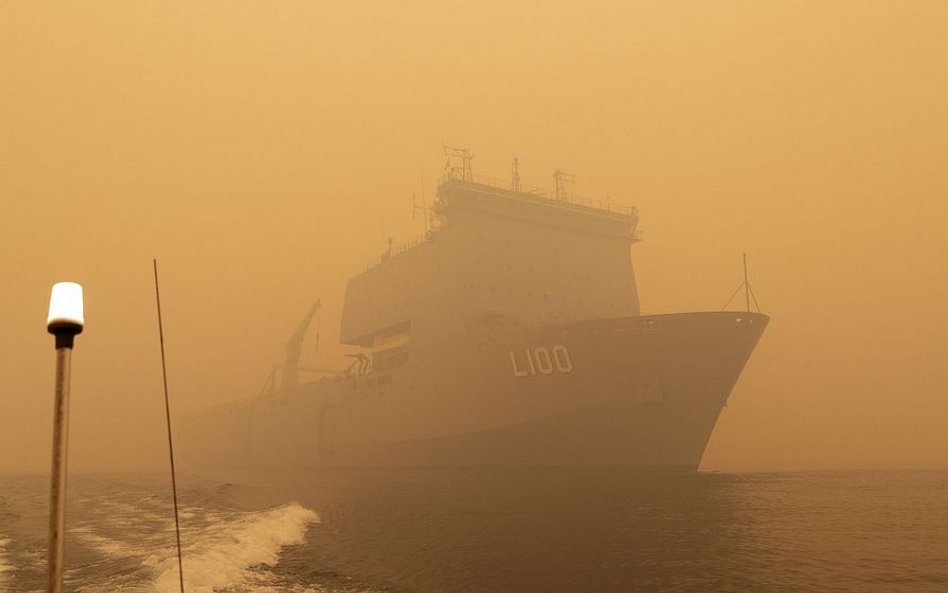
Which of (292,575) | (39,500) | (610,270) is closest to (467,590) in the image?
(292,575)

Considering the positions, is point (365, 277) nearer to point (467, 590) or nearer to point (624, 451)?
point (624, 451)

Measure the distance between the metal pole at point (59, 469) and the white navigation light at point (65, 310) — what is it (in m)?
0.07

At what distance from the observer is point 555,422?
3094cm

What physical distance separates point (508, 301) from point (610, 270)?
289 inches

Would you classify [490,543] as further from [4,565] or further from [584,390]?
[584,390]

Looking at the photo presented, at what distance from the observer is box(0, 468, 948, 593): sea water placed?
32.6 feet

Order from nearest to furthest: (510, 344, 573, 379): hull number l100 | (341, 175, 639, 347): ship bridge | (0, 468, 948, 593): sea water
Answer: (0, 468, 948, 593): sea water → (510, 344, 573, 379): hull number l100 → (341, 175, 639, 347): ship bridge

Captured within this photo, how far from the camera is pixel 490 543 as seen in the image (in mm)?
13477

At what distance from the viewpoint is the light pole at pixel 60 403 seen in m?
2.32

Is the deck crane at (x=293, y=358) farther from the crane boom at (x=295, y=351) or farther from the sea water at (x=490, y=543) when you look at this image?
the sea water at (x=490, y=543)

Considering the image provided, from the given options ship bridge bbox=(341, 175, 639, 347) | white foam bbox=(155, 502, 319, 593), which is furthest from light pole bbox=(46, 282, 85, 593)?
ship bridge bbox=(341, 175, 639, 347)

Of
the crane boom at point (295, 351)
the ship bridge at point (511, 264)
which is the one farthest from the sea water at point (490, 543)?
the crane boom at point (295, 351)

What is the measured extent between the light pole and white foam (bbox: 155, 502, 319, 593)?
280 inches

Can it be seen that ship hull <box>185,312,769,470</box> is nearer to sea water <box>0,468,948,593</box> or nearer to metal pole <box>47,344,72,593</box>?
sea water <box>0,468,948,593</box>
